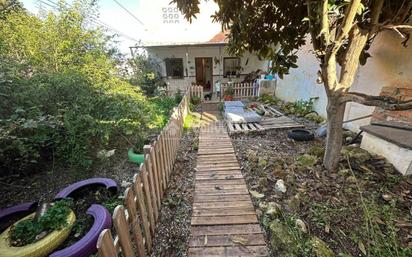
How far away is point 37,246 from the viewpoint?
1.83m

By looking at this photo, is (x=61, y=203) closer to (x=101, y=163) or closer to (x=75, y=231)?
(x=75, y=231)

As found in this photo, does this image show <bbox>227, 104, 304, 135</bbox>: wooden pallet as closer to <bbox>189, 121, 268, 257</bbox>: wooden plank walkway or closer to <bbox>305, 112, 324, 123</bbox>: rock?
<bbox>305, 112, 324, 123</bbox>: rock

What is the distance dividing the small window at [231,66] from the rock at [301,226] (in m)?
11.2

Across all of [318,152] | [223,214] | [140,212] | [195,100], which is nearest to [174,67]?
[195,100]

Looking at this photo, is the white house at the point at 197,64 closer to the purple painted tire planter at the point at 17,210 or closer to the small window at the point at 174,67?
the small window at the point at 174,67

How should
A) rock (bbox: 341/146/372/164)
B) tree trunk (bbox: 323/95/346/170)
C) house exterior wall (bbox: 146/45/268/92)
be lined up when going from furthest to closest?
house exterior wall (bbox: 146/45/268/92) < rock (bbox: 341/146/372/164) < tree trunk (bbox: 323/95/346/170)

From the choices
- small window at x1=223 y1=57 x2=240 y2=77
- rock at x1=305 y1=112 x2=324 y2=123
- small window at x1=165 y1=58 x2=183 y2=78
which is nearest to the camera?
rock at x1=305 y1=112 x2=324 y2=123

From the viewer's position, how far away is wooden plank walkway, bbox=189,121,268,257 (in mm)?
1975

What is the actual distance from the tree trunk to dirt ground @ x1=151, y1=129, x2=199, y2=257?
2206mm

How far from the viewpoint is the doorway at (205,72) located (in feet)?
41.5

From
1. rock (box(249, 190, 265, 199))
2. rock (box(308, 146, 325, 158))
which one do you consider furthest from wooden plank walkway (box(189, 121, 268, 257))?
rock (box(308, 146, 325, 158))

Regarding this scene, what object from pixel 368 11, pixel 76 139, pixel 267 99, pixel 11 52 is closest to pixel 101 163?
pixel 76 139

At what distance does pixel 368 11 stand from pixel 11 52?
20.5ft

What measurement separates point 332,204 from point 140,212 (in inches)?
88.7
